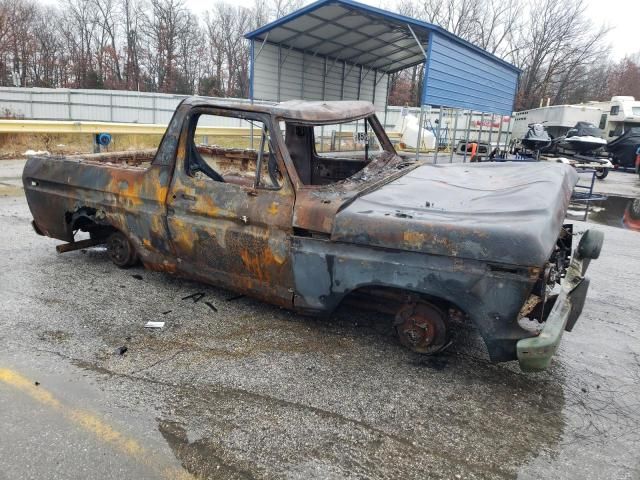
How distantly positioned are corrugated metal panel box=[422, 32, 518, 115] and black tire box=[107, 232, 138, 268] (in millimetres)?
8872

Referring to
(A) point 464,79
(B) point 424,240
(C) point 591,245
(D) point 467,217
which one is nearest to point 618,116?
(A) point 464,79

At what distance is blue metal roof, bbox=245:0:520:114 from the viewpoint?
36.6 ft

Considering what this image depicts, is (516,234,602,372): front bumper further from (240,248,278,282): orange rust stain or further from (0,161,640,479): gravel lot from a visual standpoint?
(240,248,278,282): orange rust stain

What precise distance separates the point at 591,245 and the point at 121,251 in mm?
4204

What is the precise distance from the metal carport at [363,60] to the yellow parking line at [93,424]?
1033 centimetres

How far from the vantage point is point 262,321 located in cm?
375

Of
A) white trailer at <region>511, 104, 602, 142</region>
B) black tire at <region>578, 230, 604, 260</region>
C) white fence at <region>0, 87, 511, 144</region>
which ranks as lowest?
black tire at <region>578, 230, 604, 260</region>

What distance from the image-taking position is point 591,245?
11.1ft

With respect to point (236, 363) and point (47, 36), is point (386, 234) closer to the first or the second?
point (236, 363)

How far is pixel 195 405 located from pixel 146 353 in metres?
0.75

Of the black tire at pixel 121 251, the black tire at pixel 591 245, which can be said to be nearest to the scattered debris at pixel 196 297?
the black tire at pixel 121 251

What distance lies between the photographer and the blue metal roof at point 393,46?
36.6 ft

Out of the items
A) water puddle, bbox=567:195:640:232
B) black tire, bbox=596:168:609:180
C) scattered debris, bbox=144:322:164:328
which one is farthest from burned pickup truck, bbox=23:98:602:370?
black tire, bbox=596:168:609:180

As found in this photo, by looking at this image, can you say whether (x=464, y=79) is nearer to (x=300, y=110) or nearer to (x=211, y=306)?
(x=300, y=110)
